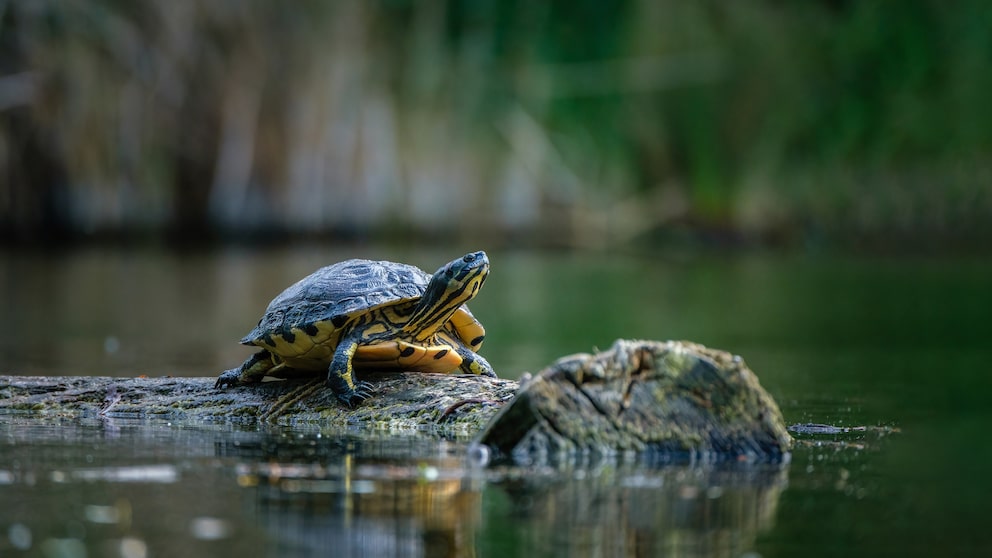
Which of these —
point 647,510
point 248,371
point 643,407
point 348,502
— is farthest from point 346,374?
point 647,510

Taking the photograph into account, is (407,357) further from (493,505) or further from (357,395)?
(493,505)

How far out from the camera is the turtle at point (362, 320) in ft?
18.9

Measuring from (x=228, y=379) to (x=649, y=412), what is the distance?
7.01ft

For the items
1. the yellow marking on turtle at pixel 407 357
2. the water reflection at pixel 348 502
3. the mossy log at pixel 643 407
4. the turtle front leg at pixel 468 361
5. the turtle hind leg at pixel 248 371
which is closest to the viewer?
the water reflection at pixel 348 502

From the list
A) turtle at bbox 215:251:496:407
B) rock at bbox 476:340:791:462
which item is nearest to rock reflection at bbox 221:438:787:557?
rock at bbox 476:340:791:462

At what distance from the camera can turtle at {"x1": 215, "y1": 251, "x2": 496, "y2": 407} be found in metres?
5.76

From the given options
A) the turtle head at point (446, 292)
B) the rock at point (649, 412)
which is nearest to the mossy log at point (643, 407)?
the rock at point (649, 412)

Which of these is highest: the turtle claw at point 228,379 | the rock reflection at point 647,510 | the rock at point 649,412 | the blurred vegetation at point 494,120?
the blurred vegetation at point 494,120

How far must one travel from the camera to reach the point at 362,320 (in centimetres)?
589

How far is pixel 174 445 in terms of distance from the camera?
5215 mm

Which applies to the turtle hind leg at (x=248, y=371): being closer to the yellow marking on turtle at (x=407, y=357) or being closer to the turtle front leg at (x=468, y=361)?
the yellow marking on turtle at (x=407, y=357)

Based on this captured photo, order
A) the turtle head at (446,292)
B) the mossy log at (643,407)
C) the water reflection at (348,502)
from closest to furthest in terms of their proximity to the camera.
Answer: the water reflection at (348,502) < the mossy log at (643,407) < the turtle head at (446,292)

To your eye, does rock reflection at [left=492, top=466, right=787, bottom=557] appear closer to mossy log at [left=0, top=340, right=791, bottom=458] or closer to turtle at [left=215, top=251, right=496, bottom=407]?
mossy log at [left=0, top=340, right=791, bottom=458]

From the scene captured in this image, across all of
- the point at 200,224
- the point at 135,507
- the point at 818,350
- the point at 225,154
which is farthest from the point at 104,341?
the point at 200,224
